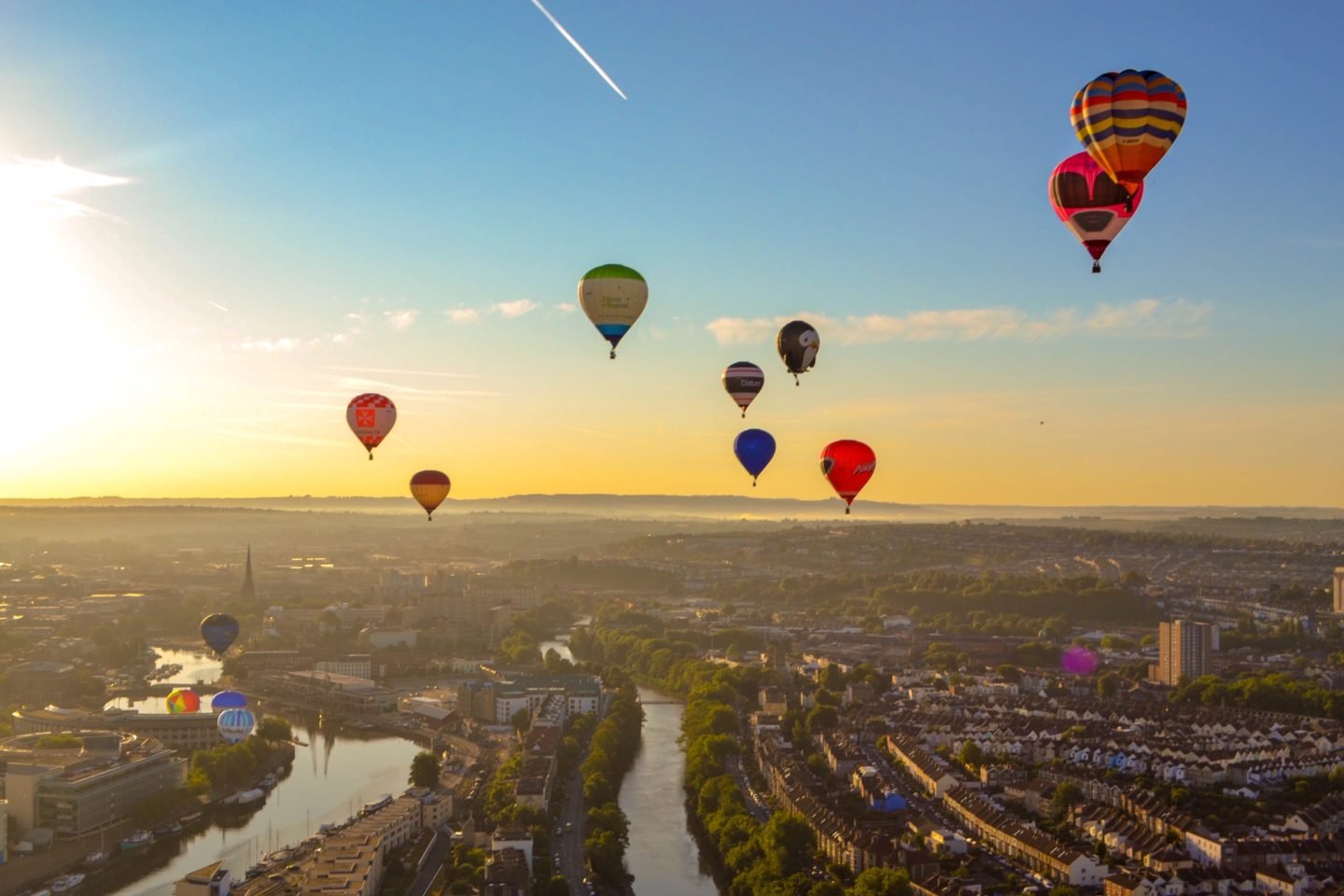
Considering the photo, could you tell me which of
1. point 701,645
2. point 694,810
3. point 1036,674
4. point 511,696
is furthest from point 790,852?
point 701,645

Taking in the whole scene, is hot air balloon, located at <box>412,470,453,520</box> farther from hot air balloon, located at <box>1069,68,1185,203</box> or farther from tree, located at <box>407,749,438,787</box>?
hot air balloon, located at <box>1069,68,1185,203</box>

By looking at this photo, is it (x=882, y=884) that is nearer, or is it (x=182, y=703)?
(x=882, y=884)

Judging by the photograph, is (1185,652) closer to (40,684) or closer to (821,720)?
(821,720)

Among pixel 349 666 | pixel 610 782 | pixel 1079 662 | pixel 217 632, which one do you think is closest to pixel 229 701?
pixel 610 782

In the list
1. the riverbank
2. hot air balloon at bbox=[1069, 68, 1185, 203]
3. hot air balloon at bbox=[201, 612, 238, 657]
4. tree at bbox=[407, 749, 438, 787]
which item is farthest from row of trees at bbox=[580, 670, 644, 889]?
hot air balloon at bbox=[201, 612, 238, 657]

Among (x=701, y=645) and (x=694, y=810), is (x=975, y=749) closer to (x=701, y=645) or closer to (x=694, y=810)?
(x=694, y=810)

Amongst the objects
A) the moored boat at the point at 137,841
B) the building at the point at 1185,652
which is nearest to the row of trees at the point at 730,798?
the moored boat at the point at 137,841
